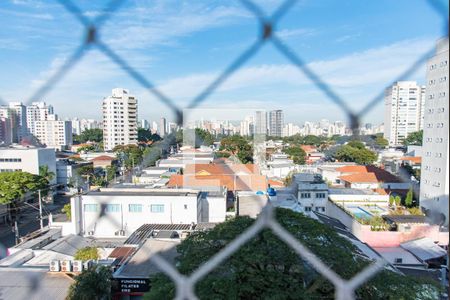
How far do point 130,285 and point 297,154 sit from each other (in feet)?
38.6

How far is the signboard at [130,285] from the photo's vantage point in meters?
2.77

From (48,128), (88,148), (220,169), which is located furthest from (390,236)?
(88,148)

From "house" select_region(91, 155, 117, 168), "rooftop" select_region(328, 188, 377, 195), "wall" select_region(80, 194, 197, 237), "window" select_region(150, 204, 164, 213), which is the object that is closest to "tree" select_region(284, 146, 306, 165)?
"rooftop" select_region(328, 188, 377, 195)

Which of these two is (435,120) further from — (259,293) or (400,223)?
(400,223)

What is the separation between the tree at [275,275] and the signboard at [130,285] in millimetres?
784

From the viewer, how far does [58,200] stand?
356 inches

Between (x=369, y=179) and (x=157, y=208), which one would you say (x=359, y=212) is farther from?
(x=157, y=208)

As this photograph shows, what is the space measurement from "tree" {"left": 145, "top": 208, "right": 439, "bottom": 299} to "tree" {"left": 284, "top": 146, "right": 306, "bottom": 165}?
11075mm

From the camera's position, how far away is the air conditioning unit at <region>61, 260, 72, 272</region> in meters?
2.95

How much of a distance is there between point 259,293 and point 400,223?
13.7 feet

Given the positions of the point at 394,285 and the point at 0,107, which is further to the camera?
the point at 394,285

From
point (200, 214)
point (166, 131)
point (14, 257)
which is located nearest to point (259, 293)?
point (166, 131)

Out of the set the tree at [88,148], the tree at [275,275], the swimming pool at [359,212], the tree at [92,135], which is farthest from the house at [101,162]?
the tree at [275,275]

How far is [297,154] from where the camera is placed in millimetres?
13891
